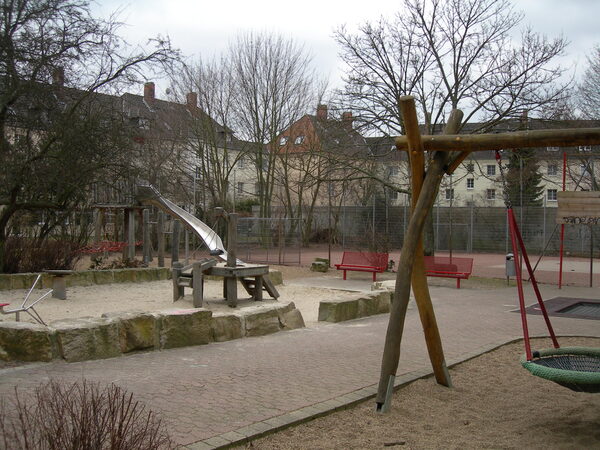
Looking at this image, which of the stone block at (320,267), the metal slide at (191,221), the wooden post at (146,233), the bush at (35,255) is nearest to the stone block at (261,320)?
the metal slide at (191,221)

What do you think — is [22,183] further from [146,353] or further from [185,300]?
[146,353]

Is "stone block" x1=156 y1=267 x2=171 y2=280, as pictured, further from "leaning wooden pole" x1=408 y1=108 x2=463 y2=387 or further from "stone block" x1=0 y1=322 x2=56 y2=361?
"leaning wooden pole" x1=408 y1=108 x2=463 y2=387

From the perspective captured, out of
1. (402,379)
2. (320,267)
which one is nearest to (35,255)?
(320,267)

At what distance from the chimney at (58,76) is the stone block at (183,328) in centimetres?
915

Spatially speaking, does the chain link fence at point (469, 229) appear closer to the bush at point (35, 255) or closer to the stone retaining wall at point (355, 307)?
the bush at point (35, 255)

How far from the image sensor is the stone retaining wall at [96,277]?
1322cm

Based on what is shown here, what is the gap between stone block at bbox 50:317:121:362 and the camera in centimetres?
667

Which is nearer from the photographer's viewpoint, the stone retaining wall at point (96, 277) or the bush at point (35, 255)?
the stone retaining wall at point (96, 277)

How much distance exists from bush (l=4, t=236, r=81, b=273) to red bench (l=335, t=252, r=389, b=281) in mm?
7476

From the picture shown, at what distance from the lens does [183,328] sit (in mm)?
7664

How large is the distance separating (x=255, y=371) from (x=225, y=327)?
1.84 metres

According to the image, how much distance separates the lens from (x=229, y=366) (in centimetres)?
665

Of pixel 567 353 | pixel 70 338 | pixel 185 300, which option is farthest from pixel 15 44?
pixel 567 353

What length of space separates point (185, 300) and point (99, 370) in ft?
19.1
